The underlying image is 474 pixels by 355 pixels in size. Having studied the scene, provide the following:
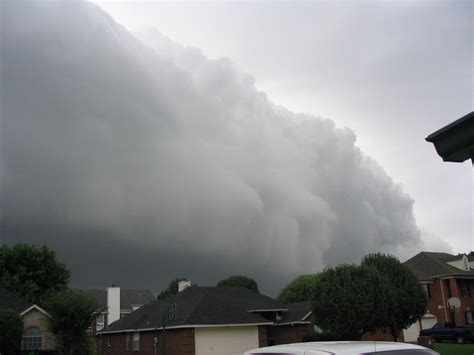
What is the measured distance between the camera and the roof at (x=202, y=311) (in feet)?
115

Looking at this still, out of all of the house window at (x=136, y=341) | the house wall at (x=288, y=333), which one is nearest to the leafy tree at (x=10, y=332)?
the house window at (x=136, y=341)

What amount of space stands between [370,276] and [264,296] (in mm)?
16125

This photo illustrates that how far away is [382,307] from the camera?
36719mm

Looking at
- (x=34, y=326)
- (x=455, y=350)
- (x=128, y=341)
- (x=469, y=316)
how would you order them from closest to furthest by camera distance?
(x=455, y=350) → (x=128, y=341) → (x=34, y=326) → (x=469, y=316)

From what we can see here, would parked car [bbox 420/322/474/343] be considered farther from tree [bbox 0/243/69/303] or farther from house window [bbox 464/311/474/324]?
tree [bbox 0/243/69/303]

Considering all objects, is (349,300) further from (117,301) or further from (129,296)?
(129,296)

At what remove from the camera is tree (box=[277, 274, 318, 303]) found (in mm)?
80875

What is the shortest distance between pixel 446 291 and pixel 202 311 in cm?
3443

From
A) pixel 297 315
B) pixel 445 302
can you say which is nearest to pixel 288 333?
pixel 297 315

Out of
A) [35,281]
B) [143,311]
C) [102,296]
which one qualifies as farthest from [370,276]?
[102,296]

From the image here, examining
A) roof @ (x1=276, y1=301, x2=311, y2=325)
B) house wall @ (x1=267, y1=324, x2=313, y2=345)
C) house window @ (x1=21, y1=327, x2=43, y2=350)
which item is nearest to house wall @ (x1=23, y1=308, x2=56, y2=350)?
house window @ (x1=21, y1=327, x2=43, y2=350)

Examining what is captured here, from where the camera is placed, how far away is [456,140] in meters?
3.44

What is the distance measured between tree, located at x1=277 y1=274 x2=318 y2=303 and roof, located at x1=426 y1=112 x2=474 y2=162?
258 feet

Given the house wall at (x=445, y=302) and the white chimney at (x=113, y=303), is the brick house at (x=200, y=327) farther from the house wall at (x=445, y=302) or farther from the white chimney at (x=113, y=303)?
the white chimney at (x=113, y=303)
